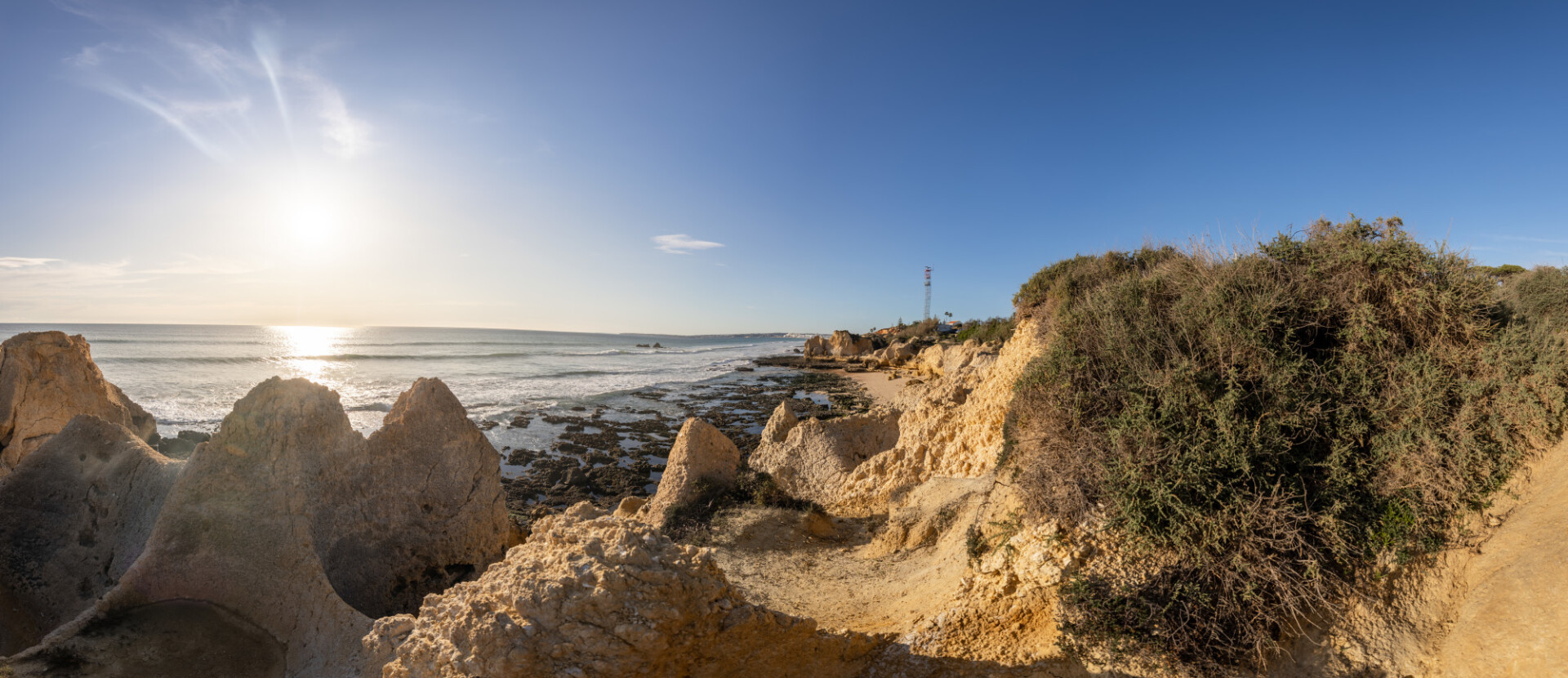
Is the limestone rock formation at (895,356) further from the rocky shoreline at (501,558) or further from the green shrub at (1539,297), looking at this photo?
the green shrub at (1539,297)

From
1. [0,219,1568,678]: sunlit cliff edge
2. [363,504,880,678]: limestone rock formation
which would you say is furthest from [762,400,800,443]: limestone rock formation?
[363,504,880,678]: limestone rock formation

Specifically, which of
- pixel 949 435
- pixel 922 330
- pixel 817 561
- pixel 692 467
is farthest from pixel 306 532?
pixel 922 330

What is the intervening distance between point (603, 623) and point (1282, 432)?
206 inches

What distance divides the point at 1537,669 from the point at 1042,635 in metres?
2.47

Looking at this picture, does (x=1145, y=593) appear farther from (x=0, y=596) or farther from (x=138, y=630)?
(x=0, y=596)

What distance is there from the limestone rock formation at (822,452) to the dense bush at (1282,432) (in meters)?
4.77

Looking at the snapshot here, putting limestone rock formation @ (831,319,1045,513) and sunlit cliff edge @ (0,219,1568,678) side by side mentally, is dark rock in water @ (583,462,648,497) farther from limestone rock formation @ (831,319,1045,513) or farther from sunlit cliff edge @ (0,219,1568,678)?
limestone rock formation @ (831,319,1045,513)

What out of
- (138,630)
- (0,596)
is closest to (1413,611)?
(138,630)

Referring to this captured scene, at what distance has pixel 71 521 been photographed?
17.6 feet

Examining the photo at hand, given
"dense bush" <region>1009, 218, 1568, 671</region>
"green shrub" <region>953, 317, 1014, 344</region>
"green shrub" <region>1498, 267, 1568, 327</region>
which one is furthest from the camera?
"green shrub" <region>953, 317, 1014, 344</region>

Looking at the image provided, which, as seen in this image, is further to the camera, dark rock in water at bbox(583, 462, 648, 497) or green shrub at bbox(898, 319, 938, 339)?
green shrub at bbox(898, 319, 938, 339)

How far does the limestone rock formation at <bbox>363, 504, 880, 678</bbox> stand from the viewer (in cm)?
328

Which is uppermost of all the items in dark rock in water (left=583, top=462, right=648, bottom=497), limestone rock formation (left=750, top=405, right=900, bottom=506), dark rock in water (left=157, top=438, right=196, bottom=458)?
limestone rock formation (left=750, top=405, right=900, bottom=506)

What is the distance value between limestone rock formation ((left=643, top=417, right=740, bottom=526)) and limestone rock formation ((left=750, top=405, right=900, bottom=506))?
2.49 feet
